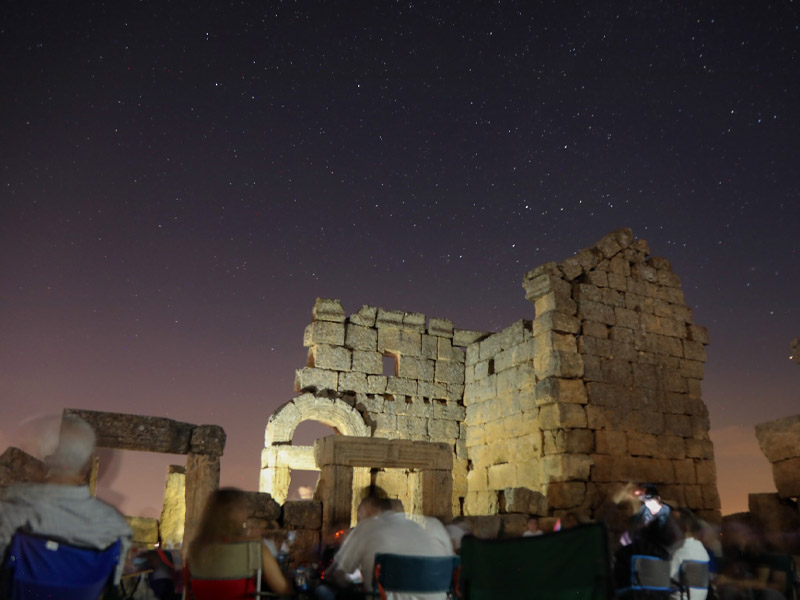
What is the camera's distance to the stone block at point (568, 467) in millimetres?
10617

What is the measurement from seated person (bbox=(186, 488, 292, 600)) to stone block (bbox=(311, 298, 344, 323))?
386 inches

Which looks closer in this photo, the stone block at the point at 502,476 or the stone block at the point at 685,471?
the stone block at the point at 685,471

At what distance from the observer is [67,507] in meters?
2.82

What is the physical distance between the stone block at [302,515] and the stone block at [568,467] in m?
4.13

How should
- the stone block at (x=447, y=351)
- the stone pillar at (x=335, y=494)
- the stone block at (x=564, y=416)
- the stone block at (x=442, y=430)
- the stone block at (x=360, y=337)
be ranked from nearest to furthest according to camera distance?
the stone pillar at (x=335, y=494), the stone block at (x=564, y=416), the stone block at (x=360, y=337), the stone block at (x=442, y=430), the stone block at (x=447, y=351)

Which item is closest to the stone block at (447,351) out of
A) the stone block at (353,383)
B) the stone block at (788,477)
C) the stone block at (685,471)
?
the stone block at (353,383)

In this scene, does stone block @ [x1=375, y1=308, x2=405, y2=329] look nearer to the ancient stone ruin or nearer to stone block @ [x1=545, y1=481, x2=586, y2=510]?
the ancient stone ruin

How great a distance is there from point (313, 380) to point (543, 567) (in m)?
10.3

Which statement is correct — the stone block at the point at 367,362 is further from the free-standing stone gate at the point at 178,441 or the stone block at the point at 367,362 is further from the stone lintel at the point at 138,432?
the stone lintel at the point at 138,432

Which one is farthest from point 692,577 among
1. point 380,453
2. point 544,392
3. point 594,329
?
point 594,329

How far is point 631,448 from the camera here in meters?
11.3

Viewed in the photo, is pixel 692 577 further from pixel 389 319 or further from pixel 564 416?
pixel 389 319

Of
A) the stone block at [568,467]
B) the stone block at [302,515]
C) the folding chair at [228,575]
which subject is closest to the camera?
the folding chair at [228,575]

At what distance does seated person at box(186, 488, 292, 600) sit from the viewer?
3469 mm
